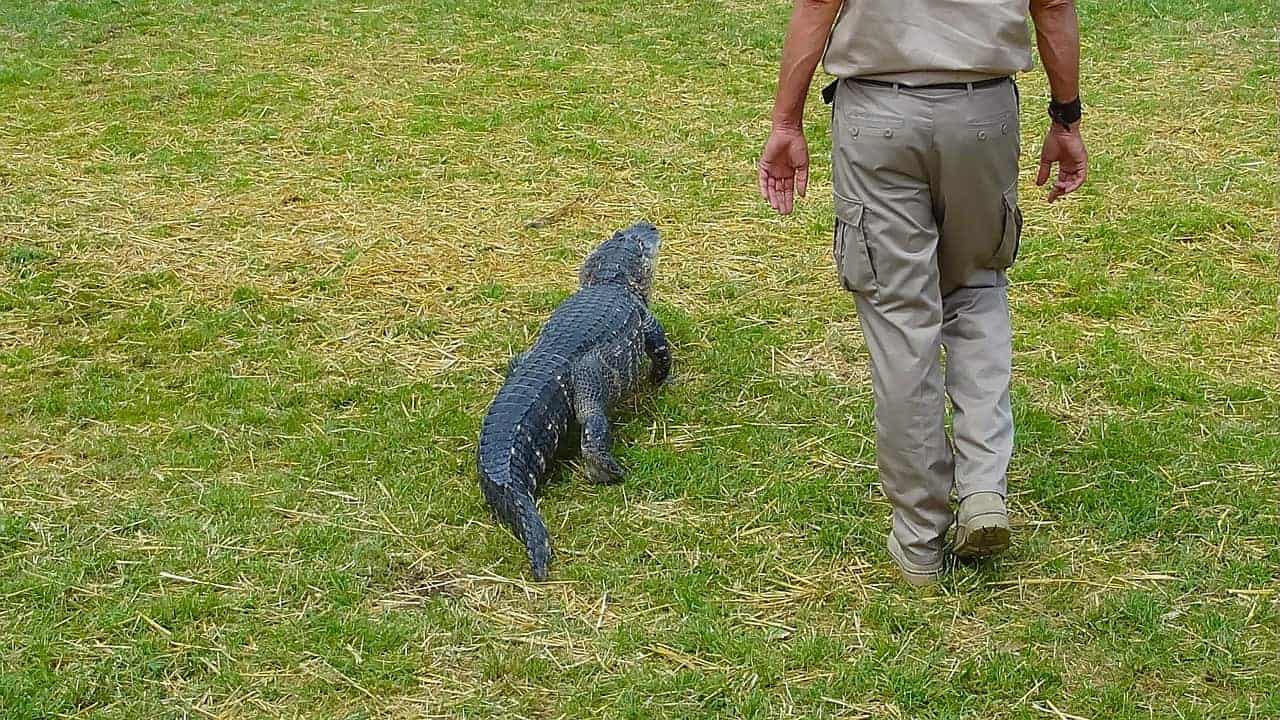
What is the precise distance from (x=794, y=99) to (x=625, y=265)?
1887 millimetres

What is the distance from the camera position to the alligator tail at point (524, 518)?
4.05 meters

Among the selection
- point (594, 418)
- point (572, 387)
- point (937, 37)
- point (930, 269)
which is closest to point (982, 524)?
point (930, 269)

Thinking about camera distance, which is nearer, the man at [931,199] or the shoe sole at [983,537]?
the man at [931,199]

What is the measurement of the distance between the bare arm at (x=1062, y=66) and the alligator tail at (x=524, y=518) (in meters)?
1.71

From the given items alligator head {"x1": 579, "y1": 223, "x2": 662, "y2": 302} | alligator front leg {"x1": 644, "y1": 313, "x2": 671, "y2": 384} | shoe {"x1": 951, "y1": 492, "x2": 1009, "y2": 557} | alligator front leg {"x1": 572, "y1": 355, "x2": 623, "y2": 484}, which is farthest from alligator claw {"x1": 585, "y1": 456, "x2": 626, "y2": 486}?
shoe {"x1": 951, "y1": 492, "x2": 1009, "y2": 557}

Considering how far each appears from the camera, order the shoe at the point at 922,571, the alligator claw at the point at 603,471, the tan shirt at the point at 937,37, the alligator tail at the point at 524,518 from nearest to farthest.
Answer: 1. the tan shirt at the point at 937,37
2. the shoe at the point at 922,571
3. the alligator tail at the point at 524,518
4. the alligator claw at the point at 603,471

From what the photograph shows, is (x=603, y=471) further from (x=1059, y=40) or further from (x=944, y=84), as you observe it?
(x=1059, y=40)

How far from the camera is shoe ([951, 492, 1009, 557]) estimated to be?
148 inches

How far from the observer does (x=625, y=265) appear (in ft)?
18.0

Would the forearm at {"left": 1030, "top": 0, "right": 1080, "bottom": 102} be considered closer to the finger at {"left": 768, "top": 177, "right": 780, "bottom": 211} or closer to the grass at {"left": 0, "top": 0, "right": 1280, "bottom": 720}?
the finger at {"left": 768, "top": 177, "right": 780, "bottom": 211}

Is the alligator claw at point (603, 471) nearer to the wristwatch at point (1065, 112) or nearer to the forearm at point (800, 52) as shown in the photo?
the forearm at point (800, 52)

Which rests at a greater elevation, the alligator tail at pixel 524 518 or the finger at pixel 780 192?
the finger at pixel 780 192

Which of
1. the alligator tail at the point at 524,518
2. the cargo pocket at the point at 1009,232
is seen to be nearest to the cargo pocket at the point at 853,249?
the cargo pocket at the point at 1009,232

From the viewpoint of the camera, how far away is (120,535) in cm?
430
